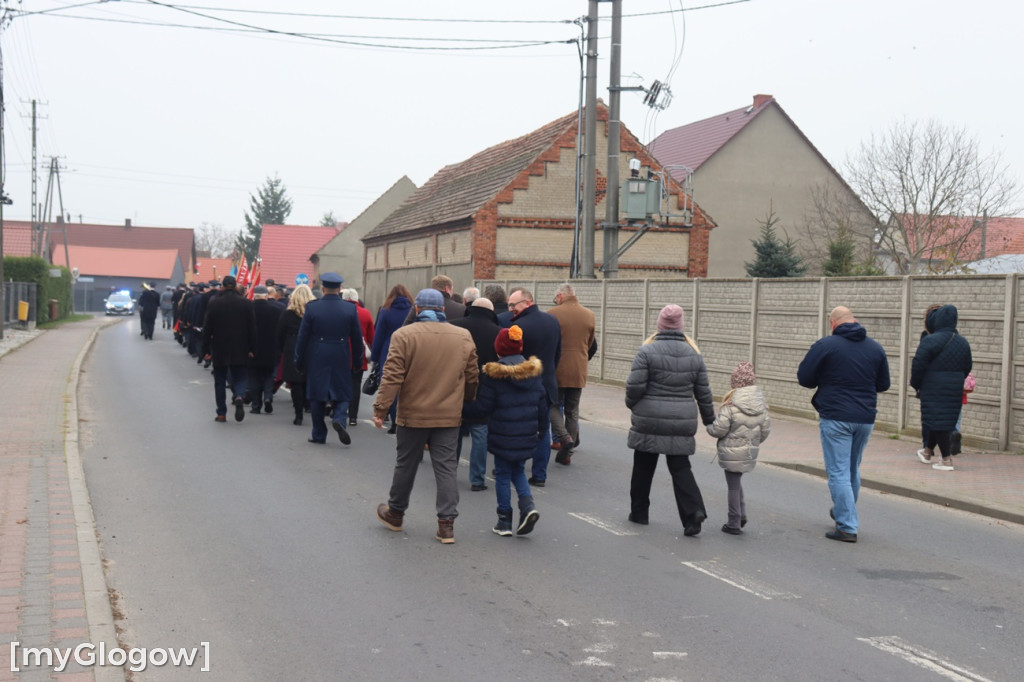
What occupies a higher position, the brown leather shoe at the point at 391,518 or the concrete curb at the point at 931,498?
the brown leather shoe at the point at 391,518

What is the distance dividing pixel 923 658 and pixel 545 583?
230cm

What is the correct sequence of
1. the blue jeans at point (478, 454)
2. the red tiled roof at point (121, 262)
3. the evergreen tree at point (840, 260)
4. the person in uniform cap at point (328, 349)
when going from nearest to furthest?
A: the blue jeans at point (478, 454) < the person in uniform cap at point (328, 349) < the evergreen tree at point (840, 260) < the red tiled roof at point (121, 262)

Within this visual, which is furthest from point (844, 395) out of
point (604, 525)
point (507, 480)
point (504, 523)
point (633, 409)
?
point (504, 523)

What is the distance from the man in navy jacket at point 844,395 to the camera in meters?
8.63

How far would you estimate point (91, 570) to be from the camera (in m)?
6.67

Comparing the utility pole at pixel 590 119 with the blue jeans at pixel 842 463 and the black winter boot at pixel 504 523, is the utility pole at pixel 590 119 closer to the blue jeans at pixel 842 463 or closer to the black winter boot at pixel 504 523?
the blue jeans at pixel 842 463

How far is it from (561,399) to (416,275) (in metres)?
29.9

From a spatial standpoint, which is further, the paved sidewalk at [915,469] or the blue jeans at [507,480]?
the paved sidewalk at [915,469]

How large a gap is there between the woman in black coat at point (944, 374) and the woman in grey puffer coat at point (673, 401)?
4603 mm

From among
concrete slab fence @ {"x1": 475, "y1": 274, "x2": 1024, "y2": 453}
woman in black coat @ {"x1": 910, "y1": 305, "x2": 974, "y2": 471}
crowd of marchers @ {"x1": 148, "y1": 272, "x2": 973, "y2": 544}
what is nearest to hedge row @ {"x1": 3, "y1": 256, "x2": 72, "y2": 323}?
concrete slab fence @ {"x1": 475, "y1": 274, "x2": 1024, "y2": 453}

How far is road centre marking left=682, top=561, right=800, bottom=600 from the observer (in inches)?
270

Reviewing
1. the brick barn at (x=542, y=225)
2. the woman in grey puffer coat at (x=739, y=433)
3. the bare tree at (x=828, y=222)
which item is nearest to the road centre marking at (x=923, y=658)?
the woman in grey puffer coat at (x=739, y=433)

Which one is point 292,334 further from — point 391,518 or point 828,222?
point 828,222

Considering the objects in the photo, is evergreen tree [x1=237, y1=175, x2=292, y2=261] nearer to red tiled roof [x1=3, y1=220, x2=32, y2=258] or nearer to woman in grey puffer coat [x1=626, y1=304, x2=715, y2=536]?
red tiled roof [x1=3, y1=220, x2=32, y2=258]
